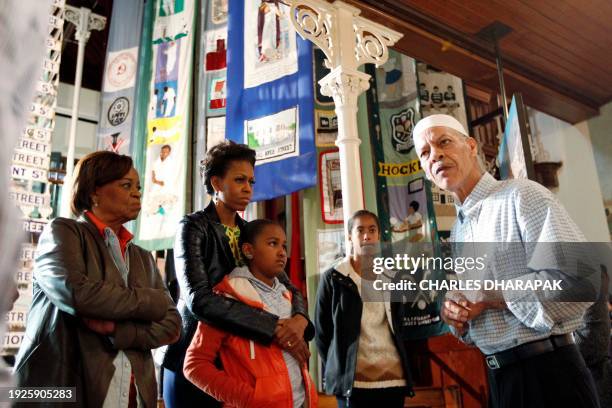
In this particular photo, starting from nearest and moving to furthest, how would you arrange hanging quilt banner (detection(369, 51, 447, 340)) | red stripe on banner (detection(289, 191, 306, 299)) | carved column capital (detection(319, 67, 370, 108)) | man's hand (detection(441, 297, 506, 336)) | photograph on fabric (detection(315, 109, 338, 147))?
man's hand (detection(441, 297, 506, 336)) < carved column capital (detection(319, 67, 370, 108)) < hanging quilt banner (detection(369, 51, 447, 340)) < photograph on fabric (detection(315, 109, 338, 147)) < red stripe on banner (detection(289, 191, 306, 299))

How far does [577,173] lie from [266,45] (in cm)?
392

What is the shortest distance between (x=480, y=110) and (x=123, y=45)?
5.53 metres

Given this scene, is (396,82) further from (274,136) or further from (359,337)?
(359,337)

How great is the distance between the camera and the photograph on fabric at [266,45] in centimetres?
483

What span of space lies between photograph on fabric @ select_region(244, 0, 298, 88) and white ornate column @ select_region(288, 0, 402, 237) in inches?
37.5

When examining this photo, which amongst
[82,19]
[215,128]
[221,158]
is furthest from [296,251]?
[82,19]

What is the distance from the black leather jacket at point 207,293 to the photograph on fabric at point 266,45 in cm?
309

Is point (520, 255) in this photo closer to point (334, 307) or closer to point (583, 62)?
point (334, 307)

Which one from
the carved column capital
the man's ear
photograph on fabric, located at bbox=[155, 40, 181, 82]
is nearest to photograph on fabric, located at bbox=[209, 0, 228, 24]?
photograph on fabric, located at bbox=[155, 40, 181, 82]

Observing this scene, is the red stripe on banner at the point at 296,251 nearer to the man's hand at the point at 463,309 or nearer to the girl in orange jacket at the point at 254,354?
the girl in orange jacket at the point at 254,354

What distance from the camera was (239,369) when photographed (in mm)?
1722

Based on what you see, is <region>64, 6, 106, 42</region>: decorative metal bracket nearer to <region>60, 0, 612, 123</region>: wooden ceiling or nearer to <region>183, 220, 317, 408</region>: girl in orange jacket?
<region>60, 0, 612, 123</region>: wooden ceiling

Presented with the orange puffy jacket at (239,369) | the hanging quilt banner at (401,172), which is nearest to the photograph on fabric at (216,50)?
the hanging quilt banner at (401,172)

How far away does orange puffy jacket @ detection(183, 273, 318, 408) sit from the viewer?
5.33ft
